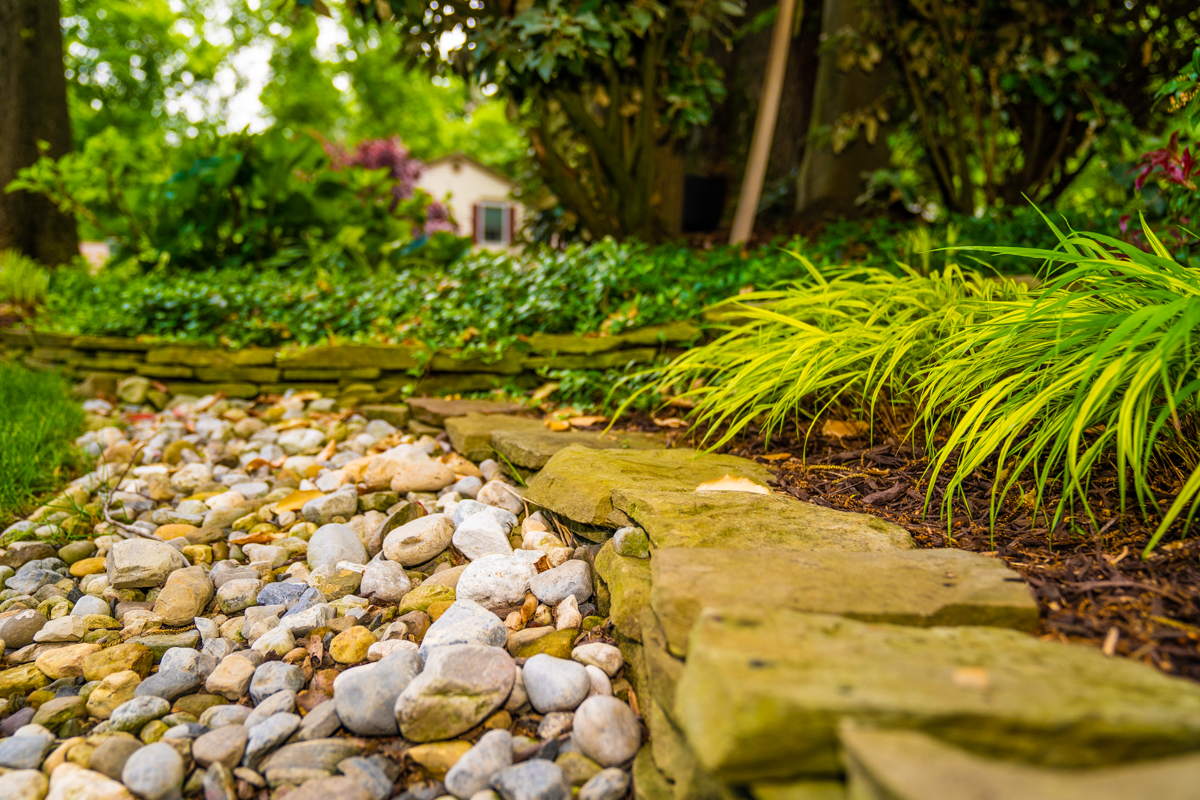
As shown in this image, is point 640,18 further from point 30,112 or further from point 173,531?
point 30,112

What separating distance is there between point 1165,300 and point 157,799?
201cm

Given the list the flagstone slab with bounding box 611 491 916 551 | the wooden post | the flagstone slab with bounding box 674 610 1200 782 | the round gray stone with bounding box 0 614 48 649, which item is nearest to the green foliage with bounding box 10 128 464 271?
the wooden post

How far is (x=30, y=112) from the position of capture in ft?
17.3

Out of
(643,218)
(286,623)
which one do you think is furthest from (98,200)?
(286,623)

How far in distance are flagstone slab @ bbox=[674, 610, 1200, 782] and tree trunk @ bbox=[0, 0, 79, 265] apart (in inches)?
265

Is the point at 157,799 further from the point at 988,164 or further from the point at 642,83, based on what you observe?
the point at 988,164

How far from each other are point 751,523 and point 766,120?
3.18 m

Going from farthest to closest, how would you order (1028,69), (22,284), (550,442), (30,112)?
(30,112) < (22,284) < (1028,69) < (550,442)

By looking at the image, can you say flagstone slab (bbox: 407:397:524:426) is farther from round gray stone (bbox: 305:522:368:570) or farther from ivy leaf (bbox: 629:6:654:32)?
ivy leaf (bbox: 629:6:654:32)

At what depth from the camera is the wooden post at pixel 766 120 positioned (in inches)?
148

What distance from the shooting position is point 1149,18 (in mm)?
4328

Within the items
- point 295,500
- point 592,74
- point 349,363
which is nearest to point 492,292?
point 349,363

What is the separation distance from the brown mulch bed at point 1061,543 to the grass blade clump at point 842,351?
6.0 inches

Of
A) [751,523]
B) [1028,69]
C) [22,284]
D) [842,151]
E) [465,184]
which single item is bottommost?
[751,523]
